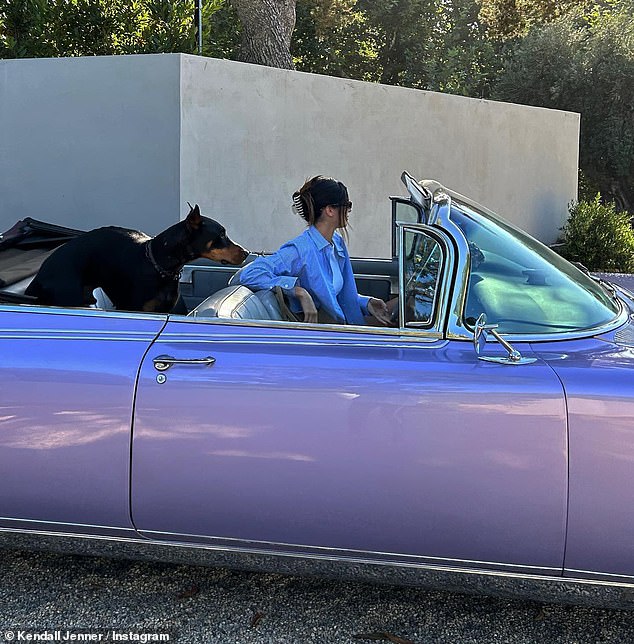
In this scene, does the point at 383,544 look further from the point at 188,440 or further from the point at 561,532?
the point at 188,440

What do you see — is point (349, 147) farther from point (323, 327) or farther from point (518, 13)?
point (518, 13)

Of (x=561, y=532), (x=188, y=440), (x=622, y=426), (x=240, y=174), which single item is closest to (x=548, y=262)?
(x=622, y=426)

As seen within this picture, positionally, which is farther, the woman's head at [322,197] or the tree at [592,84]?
the tree at [592,84]

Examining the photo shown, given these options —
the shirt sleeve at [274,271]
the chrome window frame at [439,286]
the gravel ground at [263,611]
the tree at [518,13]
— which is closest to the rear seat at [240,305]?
the shirt sleeve at [274,271]

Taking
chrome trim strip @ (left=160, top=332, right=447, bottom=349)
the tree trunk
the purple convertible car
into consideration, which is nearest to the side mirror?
the purple convertible car

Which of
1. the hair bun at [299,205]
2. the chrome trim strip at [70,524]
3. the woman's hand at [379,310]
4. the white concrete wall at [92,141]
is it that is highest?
the white concrete wall at [92,141]

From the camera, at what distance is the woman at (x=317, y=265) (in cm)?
325

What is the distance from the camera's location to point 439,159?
34.7 ft

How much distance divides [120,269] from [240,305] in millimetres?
882

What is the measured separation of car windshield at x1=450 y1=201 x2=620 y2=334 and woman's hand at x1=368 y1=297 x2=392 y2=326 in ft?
1.95

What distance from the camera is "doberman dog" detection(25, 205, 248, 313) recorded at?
3395mm

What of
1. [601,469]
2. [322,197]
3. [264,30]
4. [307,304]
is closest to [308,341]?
[307,304]

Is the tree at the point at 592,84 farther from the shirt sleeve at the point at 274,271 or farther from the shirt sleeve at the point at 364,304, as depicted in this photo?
the shirt sleeve at the point at 274,271

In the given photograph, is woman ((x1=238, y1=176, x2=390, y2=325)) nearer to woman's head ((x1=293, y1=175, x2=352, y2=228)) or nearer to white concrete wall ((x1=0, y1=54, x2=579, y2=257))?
woman's head ((x1=293, y1=175, x2=352, y2=228))
